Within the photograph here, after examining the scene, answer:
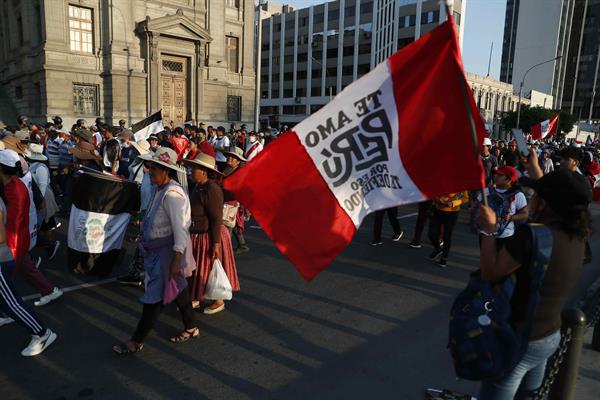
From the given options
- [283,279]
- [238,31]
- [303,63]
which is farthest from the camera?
[303,63]

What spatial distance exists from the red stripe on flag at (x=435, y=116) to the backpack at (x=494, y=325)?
1.68ft

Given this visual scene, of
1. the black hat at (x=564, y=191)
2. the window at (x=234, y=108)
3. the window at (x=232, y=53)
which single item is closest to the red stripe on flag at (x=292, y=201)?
the black hat at (x=564, y=191)

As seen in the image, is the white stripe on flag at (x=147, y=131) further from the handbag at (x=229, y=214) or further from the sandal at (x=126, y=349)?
the sandal at (x=126, y=349)

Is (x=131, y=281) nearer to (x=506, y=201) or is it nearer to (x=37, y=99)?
(x=506, y=201)

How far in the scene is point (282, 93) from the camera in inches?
3004

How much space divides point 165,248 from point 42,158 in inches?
152

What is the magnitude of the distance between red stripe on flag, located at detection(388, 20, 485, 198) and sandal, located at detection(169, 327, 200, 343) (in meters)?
2.65

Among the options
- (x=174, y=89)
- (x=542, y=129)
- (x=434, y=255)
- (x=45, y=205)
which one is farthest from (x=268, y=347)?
(x=174, y=89)

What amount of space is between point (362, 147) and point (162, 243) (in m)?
2.01

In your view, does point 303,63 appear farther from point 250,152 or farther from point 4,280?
point 4,280

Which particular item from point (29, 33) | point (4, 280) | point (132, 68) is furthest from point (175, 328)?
point (29, 33)

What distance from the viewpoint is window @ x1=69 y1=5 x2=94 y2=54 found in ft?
76.2

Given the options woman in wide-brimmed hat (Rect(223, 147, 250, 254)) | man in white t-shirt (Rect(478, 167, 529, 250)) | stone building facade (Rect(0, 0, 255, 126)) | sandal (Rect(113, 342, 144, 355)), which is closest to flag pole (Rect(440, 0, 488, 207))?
sandal (Rect(113, 342, 144, 355))

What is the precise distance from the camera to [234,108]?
30.3 metres
